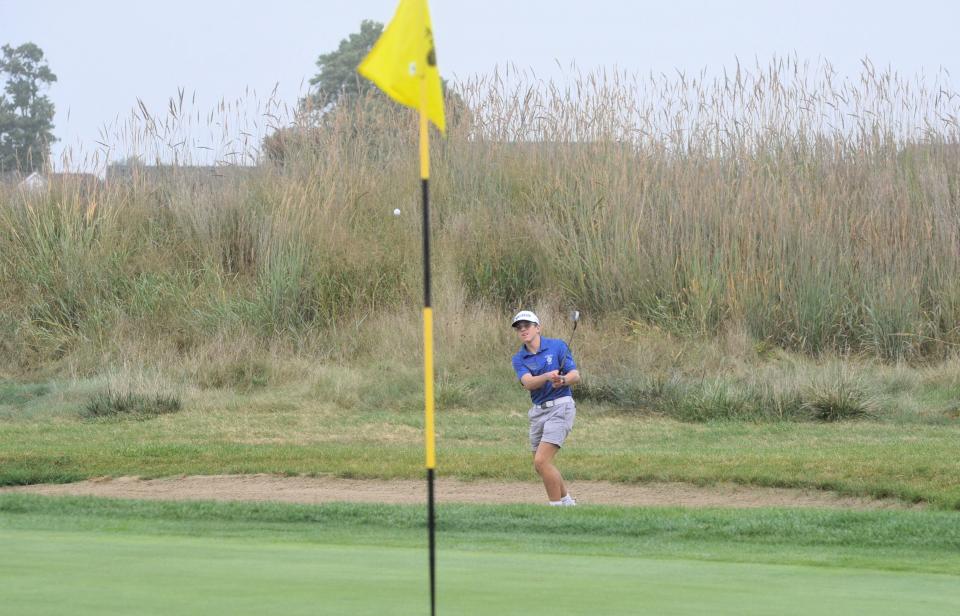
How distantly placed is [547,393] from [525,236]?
954 centimetres

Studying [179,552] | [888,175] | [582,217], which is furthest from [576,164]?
[179,552]

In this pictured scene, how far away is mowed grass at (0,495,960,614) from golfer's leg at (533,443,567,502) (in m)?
0.39

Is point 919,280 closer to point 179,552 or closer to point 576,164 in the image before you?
point 576,164

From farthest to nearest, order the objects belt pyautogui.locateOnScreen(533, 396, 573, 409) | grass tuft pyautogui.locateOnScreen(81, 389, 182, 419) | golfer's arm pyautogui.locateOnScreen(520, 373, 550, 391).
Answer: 1. grass tuft pyautogui.locateOnScreen(81, 389, 182, 419)
2. belt pyautogui.locateOnScreen(533, 396, 573, 409)
3. golfer's arm pyautogui.locateOnScreen(520, 373, 550, 391)

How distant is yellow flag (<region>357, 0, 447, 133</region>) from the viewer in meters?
4.61

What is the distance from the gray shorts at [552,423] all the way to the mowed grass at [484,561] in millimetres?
578

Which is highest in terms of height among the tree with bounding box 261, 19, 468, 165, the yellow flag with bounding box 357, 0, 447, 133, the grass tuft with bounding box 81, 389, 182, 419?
the tree with bounding box 261, 19, 468, 165

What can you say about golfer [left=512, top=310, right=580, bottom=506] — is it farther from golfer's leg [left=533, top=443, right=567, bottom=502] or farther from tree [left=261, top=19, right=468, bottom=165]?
tree [left=261, top=19, right=468, bottom=165]

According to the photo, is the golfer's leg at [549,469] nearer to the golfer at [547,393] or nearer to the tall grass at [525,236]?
the golfer at [547,393]

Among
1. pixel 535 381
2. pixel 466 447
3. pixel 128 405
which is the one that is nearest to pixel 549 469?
pixel 535 381

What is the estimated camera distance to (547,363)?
10.4 metres

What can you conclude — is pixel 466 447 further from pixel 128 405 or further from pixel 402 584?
pixel 402 584

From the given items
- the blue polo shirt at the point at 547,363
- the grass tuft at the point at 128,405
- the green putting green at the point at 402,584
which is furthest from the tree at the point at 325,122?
the green putting green at the point at 402,584

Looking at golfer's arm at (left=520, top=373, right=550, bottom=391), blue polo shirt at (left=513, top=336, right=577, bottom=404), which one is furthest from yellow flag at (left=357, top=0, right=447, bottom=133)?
blue polo shirt at (left=513, top=336, right=577, bottom=404)
